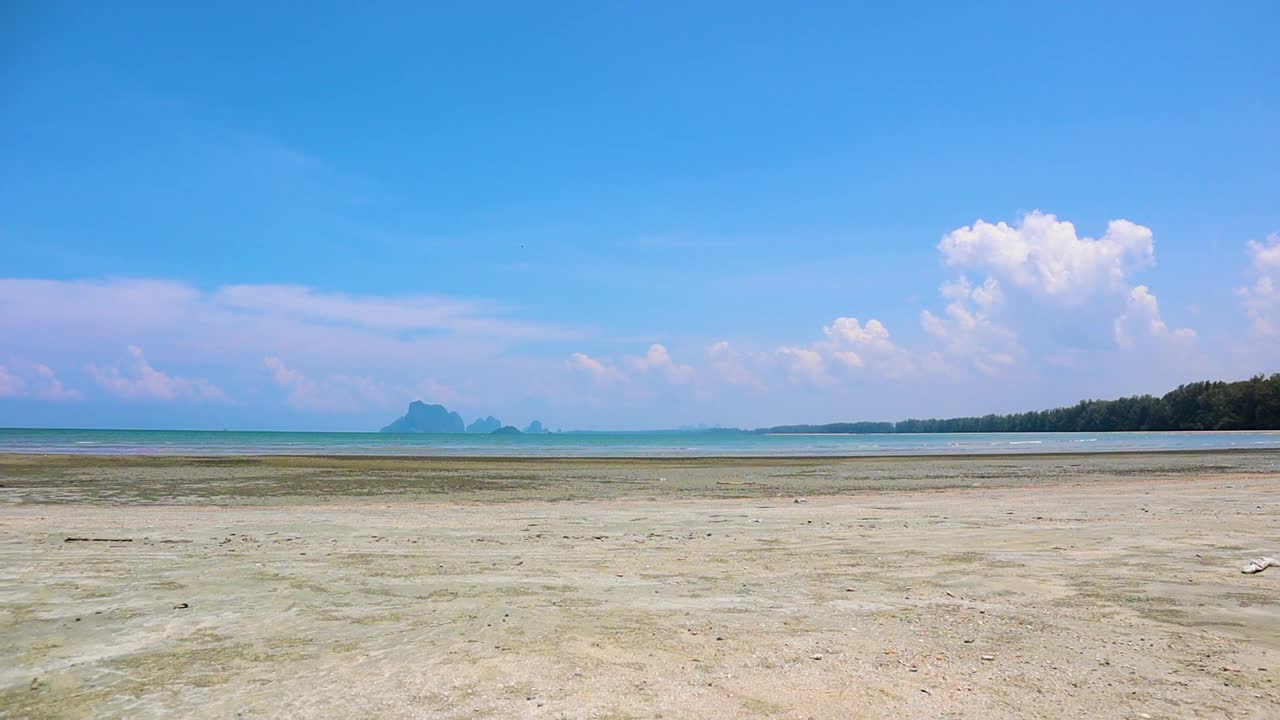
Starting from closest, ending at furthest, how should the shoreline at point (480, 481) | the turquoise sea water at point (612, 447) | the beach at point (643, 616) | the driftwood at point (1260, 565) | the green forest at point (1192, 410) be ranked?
the beach at point (643, 616) < the driftwood at point (1260, 565) < the shoreline at point (480, 481) < the turquoise sea water at point (612, 447) < the green forest at point (1192, 410)

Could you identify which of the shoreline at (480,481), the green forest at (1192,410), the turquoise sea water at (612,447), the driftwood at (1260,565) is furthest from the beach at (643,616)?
the green forest at (1192,410)

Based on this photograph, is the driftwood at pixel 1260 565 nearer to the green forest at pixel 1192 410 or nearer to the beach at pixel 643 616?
the beach at pixel 643 616

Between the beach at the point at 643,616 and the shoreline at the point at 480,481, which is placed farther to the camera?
the shoreline at the point at 480,481

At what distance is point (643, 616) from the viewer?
6773 millimetres

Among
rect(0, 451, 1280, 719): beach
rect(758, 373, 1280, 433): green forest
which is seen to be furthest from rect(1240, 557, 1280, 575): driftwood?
rect(758, 373, 1280, 433): green forest

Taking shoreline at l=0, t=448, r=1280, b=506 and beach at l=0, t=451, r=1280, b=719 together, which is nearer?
beach at l=0, t=451, r=1280, b=719

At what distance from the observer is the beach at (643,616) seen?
4809mm

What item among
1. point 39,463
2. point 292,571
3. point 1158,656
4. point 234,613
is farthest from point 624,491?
point 39,463

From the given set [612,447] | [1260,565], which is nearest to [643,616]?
[1260,565]

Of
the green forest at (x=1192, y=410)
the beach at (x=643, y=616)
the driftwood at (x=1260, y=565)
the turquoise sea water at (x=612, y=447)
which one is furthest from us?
the green forest at (x=1192, y=410)

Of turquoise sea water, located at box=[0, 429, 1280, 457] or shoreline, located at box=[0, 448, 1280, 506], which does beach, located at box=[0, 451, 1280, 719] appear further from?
turquoise sea water, located at box=[0, 429, 1280, 457]

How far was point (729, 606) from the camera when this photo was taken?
23.5 ft

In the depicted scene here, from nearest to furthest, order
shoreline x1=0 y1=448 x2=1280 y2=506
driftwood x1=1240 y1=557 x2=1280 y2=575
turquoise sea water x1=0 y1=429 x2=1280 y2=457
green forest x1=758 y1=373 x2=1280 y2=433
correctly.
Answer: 1. driftwood x1=1240 y1=557 x2=1280 y2=575
2. shoreline x1=0 y1=448 x2=1280 y2=506
3. turquoise sea water x1=0 y1=429 x2=1280 y2=457
4. green forest x1=758 y1=373 x2=1280 y2=433

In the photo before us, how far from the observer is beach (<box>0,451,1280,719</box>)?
481 cm
